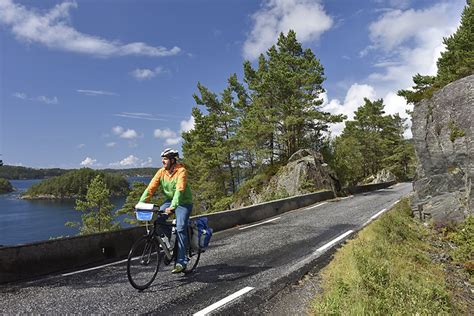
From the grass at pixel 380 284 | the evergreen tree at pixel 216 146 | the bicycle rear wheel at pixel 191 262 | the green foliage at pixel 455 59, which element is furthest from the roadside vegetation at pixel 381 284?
the evergreen tree at pixel 216 146

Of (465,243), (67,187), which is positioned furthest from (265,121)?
(67,187)

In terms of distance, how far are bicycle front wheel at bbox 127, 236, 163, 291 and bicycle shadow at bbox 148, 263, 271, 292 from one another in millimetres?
172

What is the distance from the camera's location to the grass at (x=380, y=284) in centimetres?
421

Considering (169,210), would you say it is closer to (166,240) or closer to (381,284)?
(166,240)

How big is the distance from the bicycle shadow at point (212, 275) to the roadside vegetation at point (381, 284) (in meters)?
1.42

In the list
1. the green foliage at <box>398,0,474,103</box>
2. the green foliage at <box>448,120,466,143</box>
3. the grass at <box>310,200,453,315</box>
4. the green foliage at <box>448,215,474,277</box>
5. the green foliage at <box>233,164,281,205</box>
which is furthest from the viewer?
the green foliage at <box>233,164,281,205</box>

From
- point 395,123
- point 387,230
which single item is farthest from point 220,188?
point 395,123

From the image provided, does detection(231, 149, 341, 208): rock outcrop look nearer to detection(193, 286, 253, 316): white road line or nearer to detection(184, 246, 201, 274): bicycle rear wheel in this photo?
detection(184, 246, 201, 274): bicycle rear wheel

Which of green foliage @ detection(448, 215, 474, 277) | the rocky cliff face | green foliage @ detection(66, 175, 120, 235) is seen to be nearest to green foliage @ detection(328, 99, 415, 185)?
green foliage @ detection(66, 175, 120, 235)

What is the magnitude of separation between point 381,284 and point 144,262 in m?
3.86

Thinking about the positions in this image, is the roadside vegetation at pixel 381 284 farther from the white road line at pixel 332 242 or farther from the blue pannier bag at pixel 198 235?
the blue pannier bag at pixel 198 235

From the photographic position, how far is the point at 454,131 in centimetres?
1141

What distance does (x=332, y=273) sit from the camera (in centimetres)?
571

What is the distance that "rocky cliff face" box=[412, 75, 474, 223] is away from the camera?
1104 centimetres
